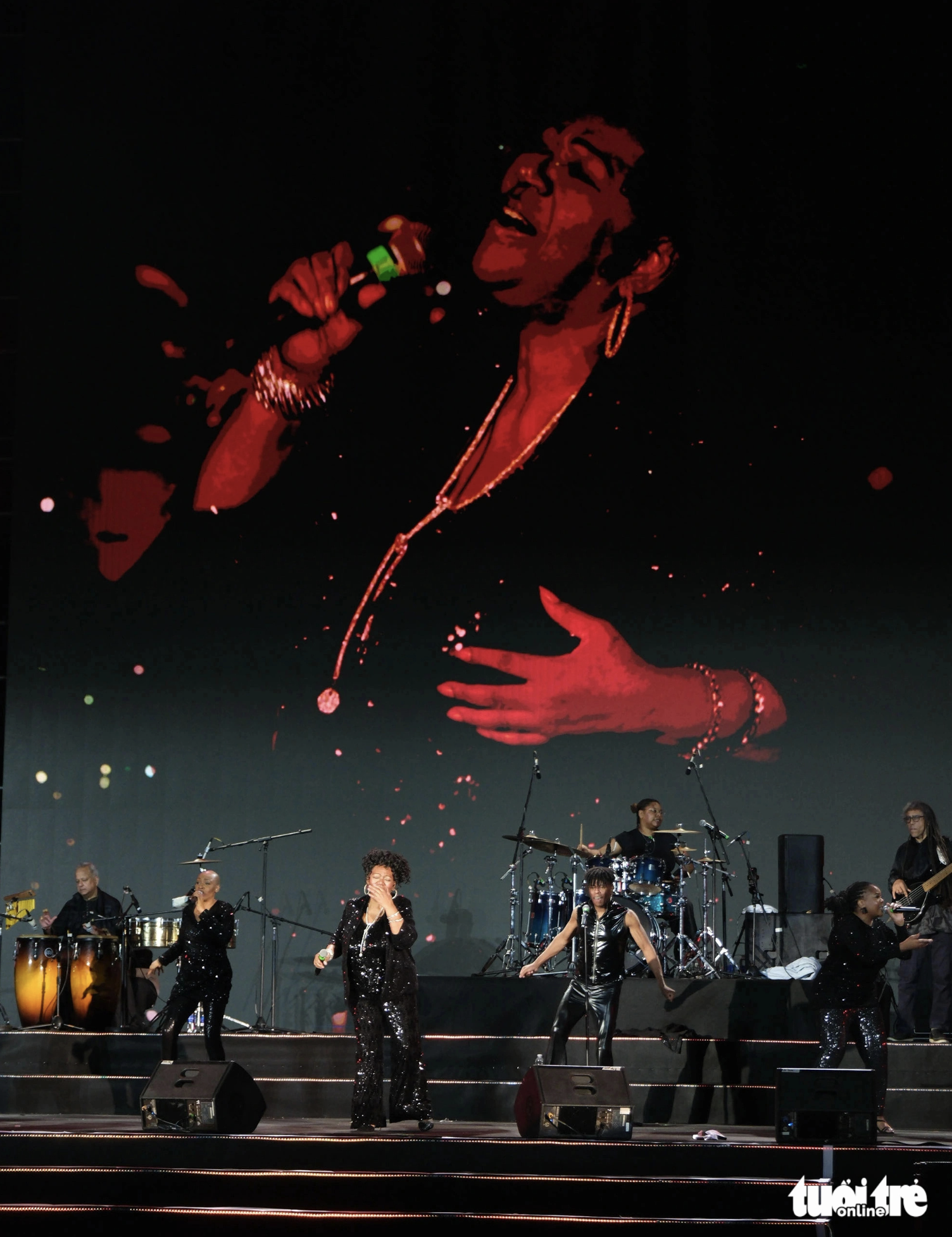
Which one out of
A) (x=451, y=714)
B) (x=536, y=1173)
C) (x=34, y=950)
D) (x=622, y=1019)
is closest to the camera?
(x=536, y=1173)

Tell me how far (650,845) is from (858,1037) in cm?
289

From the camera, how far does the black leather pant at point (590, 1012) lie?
25.3 ft

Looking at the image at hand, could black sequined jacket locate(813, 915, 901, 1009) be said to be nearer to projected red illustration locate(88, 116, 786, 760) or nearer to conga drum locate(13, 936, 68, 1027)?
projected red illustration locate(88, 116, 786, 760)

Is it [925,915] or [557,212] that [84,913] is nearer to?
[925,915]

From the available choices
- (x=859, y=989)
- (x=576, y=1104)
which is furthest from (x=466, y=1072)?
(x=859, y=989)

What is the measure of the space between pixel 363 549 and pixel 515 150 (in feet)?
11.8

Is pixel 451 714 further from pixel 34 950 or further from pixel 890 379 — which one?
pixel 890 379

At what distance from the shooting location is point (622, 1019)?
8.70m

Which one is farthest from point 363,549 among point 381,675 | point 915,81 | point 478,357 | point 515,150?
point 915,81

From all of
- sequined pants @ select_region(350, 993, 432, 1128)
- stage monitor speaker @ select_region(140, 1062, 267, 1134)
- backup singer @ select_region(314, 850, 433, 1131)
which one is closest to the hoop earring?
backup singer @ select_region(314, 850, 433, 1131)

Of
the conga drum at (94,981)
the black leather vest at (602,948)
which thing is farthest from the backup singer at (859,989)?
the conga drum at (94,981)

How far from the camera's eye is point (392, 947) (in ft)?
23.8

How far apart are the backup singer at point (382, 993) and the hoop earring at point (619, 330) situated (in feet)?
18.9

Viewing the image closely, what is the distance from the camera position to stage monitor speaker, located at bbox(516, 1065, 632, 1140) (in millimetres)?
6457
